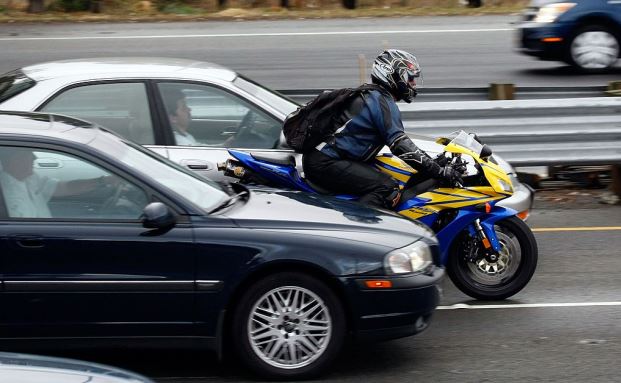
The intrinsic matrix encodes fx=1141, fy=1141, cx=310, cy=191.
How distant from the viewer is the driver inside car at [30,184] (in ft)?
19.8

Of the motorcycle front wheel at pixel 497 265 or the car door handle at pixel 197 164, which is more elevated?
the car door handle at pixel 197 164

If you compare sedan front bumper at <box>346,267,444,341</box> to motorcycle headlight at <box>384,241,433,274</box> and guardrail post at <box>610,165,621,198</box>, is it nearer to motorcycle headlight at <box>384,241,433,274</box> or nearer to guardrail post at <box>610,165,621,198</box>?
motorcycle headlight at <box>384,241,433,274</box>

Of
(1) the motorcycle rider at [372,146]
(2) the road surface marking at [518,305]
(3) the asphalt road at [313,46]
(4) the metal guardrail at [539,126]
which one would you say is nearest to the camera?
(1) the motorcycle rider at [372,146]

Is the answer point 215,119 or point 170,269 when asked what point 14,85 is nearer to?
point 215,119

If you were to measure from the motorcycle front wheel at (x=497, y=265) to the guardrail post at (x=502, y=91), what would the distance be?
13.4 ft

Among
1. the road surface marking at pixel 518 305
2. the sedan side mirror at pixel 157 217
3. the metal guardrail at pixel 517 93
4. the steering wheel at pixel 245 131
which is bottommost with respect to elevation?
the road surface marking at pixel 518 305

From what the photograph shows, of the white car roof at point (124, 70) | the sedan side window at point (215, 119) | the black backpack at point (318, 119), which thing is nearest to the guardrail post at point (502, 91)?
the white car roof at point (124, 70)

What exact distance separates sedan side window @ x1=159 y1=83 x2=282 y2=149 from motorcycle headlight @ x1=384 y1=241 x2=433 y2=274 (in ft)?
7.97

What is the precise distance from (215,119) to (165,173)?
2.17 meters

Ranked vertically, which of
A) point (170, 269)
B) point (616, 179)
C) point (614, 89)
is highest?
point (170, 269)

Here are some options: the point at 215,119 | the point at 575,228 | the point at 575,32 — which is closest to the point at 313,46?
the point at 575,32

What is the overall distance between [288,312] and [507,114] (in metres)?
5.47

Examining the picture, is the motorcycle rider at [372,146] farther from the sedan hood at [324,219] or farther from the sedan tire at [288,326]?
Result: the sedan tire at [288,326]

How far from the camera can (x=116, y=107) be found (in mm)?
8508
